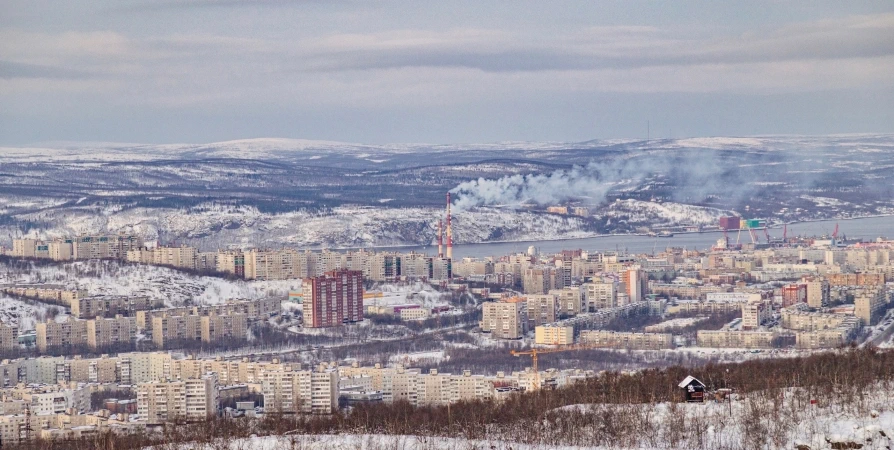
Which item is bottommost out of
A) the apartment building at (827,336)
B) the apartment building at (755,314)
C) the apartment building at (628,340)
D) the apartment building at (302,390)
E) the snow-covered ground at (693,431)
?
the apartment building at (628,340)

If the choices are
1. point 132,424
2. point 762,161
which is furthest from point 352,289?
point 762,161

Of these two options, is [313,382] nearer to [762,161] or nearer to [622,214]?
[622,214]

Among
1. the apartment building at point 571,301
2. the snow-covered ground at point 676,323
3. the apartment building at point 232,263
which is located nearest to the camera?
the snow-covered ground at point 676,323

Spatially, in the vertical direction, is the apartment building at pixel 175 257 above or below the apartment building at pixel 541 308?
above

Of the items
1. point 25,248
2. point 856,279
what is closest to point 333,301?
point 856,279

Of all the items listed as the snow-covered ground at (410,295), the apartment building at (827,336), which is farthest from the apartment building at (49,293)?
the apartment building at (827,336)

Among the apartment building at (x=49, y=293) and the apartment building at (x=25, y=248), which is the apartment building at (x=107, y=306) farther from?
the apartment building at (x=25, y=248)
